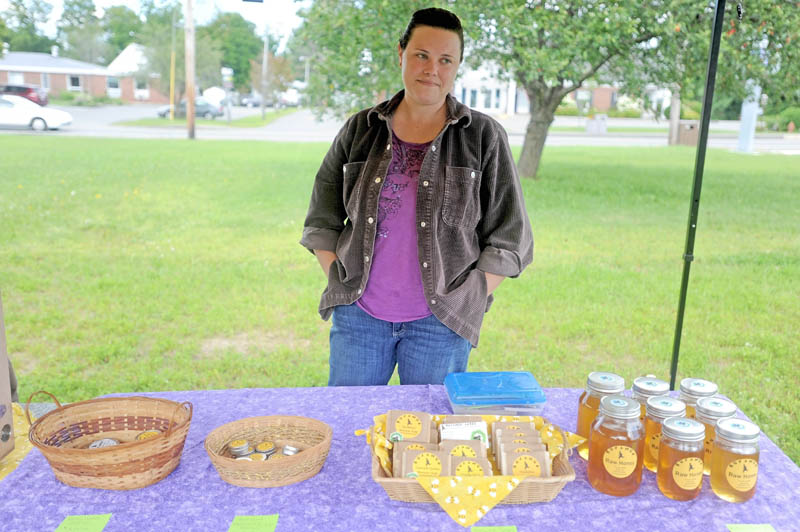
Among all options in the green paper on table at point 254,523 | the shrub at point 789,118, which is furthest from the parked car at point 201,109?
the green paper on table at point 254,523

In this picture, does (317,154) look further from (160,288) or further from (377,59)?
(160,288)

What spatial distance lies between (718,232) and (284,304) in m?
4.41

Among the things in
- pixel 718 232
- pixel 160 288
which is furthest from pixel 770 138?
pixel 160 288

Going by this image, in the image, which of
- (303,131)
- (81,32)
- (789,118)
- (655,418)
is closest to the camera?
(655,418)

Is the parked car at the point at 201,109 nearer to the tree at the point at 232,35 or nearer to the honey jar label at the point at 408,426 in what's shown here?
the tree at the point at 232,35

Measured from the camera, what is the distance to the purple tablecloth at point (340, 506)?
112 centimetres

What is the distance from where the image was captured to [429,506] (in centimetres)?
116

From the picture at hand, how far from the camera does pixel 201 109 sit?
13711mm

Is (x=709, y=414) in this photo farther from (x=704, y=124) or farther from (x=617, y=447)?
(x=704, y=124)

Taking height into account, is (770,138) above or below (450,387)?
above

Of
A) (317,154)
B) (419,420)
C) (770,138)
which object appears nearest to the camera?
(419,420)

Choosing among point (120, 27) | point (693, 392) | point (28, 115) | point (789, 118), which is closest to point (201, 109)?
point (28, 115)

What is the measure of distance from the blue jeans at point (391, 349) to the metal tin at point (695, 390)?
586 millimetres

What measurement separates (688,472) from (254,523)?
756 millimetres
